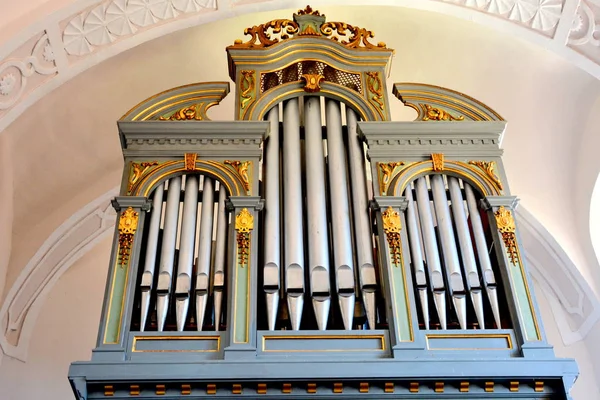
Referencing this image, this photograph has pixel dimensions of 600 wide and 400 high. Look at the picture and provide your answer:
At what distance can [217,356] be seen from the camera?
5164 mm

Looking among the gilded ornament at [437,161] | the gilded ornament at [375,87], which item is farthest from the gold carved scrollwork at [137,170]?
the gilded ornament at [437,161]

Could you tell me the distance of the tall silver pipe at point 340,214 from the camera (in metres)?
5.50

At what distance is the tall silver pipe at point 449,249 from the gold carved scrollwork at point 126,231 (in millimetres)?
2369

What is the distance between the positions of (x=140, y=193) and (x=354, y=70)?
2403 millimetres

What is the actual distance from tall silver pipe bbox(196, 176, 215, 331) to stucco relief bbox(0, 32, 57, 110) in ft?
7.28

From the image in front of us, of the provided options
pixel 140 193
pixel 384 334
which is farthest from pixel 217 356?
pixel 140 193

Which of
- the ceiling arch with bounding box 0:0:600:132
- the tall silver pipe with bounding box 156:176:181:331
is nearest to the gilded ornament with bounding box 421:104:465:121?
the ceiling arch with bounding box 0:0:600:132

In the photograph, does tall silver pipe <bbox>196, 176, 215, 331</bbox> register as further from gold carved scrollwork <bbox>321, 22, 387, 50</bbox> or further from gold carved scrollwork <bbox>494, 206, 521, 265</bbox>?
gold carved scrollwork <bbox>494, 206, 521, 265</bbox>

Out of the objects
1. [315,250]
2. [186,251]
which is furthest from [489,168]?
[186,251]

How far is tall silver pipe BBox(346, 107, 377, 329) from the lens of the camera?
5578mm

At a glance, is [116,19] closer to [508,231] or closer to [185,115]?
[185,115]

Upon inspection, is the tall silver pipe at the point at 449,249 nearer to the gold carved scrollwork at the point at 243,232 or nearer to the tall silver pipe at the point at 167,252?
the gold carved scrollwork at the point at 243,232

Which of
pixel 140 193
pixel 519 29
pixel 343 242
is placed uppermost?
pixel 519 29

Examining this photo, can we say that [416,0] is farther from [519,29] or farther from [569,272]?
[569,272]
